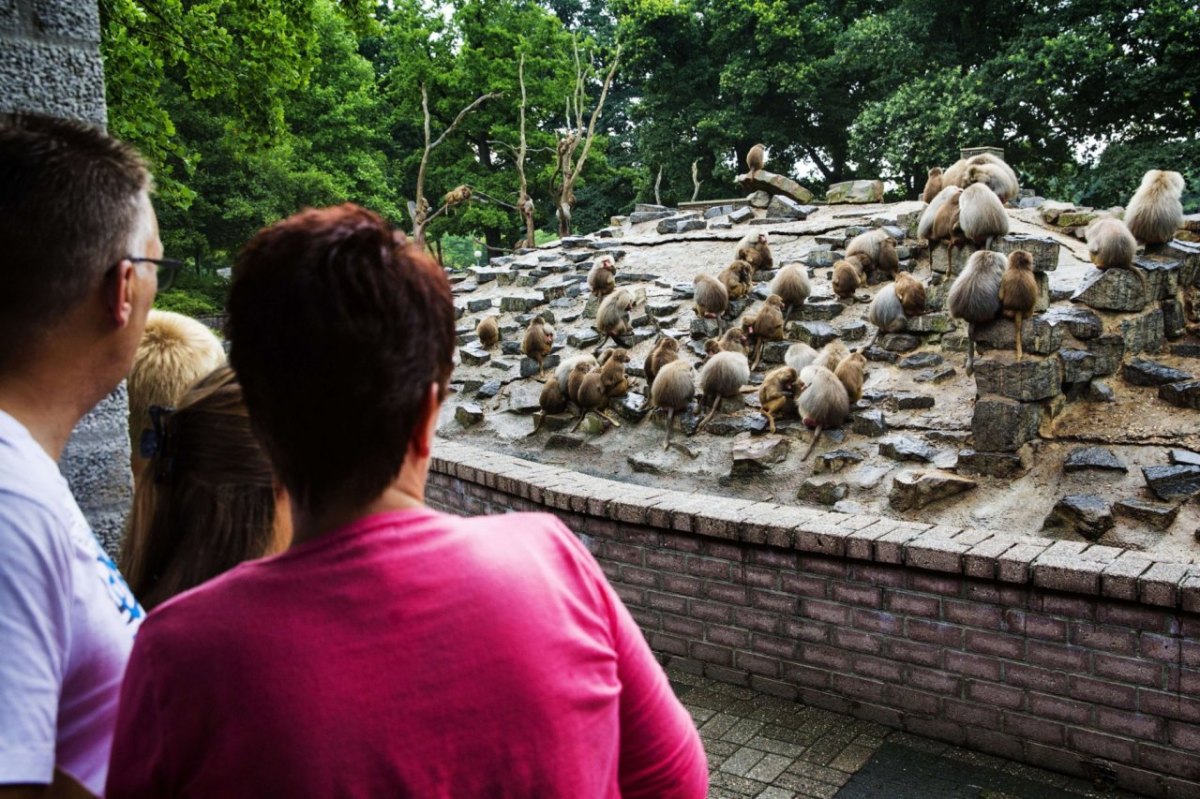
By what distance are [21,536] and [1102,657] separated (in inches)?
155

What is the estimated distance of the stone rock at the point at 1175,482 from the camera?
540 centimetres

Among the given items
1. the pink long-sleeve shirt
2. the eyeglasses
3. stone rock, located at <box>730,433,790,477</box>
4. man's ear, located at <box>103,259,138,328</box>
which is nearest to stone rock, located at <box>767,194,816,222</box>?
stone rock, located at <box>730,433,790,477</box>

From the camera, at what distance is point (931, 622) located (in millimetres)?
4234

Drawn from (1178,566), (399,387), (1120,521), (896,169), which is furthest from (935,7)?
(399,387)

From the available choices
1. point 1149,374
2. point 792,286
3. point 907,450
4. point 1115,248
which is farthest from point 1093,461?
point 792,286

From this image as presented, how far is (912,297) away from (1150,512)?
11.6 feet

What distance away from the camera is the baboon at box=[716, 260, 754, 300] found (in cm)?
1039

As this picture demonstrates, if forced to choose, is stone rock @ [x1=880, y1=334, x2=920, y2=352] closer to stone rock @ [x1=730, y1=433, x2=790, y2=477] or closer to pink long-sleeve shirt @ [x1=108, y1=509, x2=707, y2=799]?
stone rock @ [x1=730, y1=433, x2=790, y2=477]

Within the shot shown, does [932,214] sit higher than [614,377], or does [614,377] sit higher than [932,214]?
[932,214]

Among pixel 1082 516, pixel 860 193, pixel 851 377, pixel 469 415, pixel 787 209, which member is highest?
pixel 860 193

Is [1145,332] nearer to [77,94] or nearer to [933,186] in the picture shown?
[933,186]

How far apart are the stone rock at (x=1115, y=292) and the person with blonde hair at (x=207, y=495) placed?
23.7 ft

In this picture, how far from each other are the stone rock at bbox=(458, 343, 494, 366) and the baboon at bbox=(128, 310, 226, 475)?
9469mm

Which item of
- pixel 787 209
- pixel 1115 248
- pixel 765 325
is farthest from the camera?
pixel 787 209
